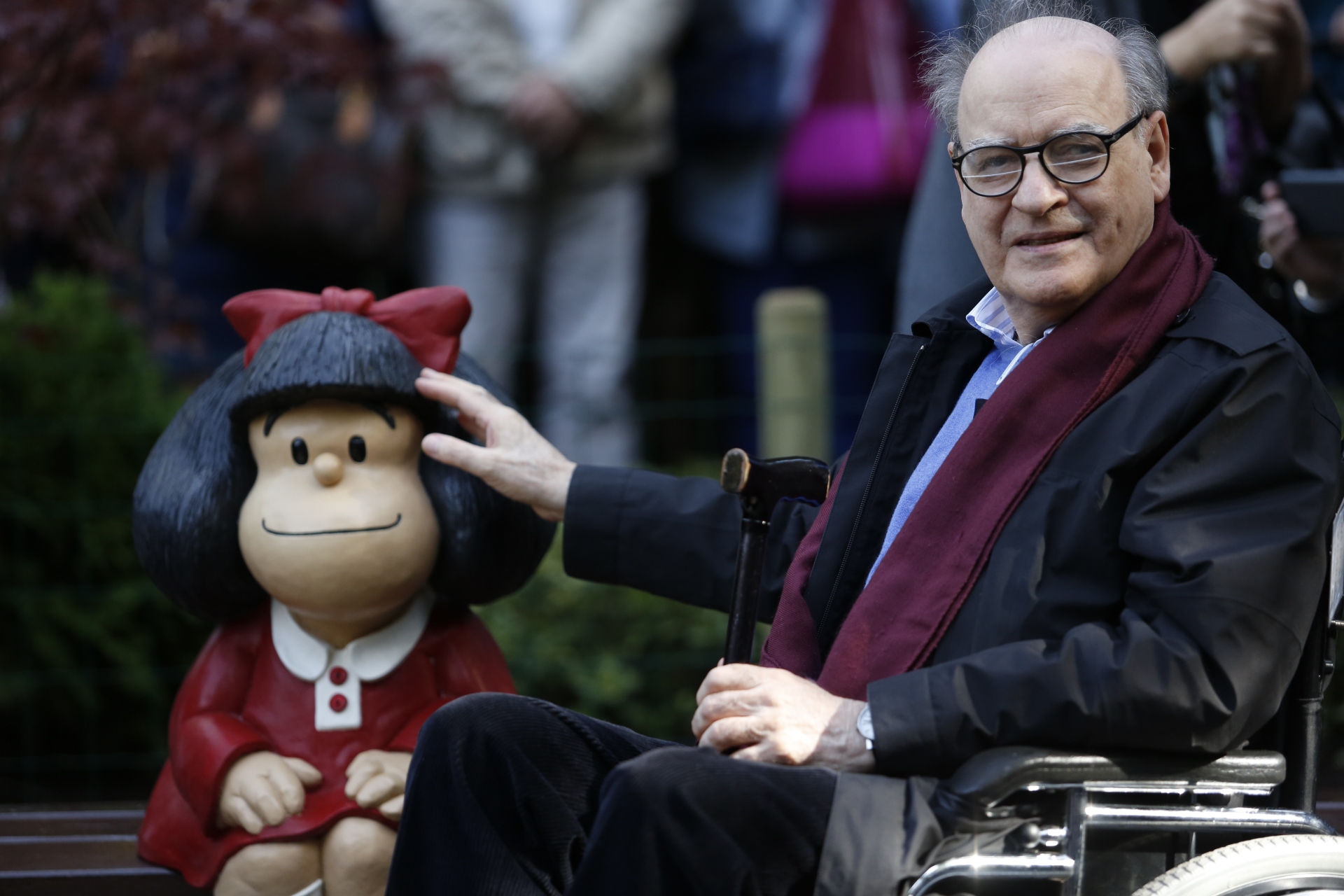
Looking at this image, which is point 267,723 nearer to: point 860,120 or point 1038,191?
point 1038,191

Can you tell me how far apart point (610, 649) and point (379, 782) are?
1913mm

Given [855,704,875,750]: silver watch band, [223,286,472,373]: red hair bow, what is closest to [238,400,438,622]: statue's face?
[223,286,472,373]: red hair bow

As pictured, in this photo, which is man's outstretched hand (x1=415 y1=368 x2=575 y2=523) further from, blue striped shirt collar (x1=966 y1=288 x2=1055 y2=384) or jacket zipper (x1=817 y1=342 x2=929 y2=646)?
blue striped shirt collar (x1=966 y1=288 x2=1055 y2=384)

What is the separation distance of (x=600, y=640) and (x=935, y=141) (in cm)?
177

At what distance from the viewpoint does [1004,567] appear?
84.6 inches

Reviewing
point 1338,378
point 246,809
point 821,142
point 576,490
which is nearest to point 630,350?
point 821,142

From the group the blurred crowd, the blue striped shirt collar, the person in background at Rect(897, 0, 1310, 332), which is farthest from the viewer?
the blurred crowd

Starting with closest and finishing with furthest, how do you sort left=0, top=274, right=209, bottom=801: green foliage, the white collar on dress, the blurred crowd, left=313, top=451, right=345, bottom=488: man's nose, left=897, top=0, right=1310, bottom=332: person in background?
left=313, top=451, right=345, bottom=488: man's nose, the white collar on dress, left=897, top=0, right=1310, bottom=332: person in background, left=0, top=274, right=209, bottom=801: green foliage, the blurred crowd

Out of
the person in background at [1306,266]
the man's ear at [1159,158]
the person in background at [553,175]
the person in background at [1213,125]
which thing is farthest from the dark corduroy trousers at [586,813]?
the person in background at [553,175]

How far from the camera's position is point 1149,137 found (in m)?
2.32

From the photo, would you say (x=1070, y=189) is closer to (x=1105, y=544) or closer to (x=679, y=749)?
(x=1105, y=544)

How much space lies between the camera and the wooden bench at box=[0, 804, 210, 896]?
2.75 m

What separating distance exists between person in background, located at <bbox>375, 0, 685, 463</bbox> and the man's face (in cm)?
282

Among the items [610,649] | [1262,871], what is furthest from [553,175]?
[1262,871]
